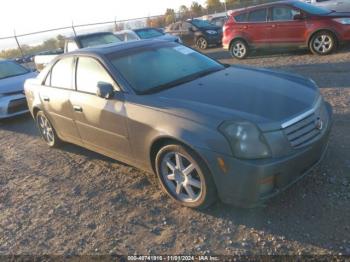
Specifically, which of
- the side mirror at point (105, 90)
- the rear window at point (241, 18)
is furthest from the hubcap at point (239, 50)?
the side mirror at point (105, 90)

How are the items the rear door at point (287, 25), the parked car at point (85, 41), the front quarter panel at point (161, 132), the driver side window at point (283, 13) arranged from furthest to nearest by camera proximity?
the parked car at point (85, 41) → the driver side window at point (283, 13) → the rear door at point (287, 25) → the front quarter panel at point (161, 132)

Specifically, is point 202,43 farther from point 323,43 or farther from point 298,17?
point 323,43

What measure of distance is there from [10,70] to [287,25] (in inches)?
294

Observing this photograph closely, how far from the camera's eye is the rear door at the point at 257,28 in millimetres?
11172

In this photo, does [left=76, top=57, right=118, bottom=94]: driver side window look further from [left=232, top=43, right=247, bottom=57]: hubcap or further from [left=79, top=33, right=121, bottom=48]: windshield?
[left=232, top=43, right=247, bottom=57]: hubcap

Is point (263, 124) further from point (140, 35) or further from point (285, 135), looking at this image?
point (140, 35)

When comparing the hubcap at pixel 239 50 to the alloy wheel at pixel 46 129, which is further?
the hubcap at pixel 239 50

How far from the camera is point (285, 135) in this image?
333cm

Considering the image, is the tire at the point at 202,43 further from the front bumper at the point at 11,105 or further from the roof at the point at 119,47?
the roof at the point at 119,47

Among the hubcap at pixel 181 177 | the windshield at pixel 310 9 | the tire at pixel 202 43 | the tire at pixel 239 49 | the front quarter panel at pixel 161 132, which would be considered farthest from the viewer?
the tire at pixel 202 43

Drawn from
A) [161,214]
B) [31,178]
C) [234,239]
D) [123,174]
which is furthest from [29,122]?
[234,239]

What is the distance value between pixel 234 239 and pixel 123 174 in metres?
1.99

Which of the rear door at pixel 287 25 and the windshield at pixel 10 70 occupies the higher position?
the rear door at pixel 287 25

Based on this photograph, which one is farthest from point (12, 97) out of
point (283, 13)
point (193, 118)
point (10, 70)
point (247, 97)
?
point (283, 13)
